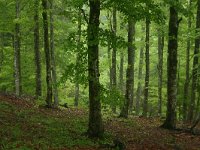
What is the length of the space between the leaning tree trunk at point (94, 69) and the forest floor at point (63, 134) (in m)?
0.61

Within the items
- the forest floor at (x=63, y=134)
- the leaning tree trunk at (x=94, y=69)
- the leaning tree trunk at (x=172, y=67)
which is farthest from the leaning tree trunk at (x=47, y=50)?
the leaning tree trunk at (x=172, y=67)

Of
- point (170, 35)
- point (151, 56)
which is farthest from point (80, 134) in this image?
point (151, 56)

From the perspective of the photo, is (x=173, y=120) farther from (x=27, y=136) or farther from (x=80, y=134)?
(x=27, y=136)

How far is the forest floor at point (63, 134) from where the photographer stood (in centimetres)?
1355

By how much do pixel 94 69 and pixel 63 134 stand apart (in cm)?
332

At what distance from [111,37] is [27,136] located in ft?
17.7

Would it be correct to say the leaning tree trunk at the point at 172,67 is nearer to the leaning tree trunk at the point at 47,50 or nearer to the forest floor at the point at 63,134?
the forest floor at the point at 63,134

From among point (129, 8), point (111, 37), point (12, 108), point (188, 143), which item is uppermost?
point (129, 8)

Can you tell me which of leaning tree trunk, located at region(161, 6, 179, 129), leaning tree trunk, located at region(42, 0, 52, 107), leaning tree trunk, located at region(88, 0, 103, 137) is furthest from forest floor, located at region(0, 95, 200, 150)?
leaning tree trunk, located at region(42, 0, 52, 107)

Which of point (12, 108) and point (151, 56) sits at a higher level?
point (151, 56)

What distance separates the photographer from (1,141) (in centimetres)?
1288

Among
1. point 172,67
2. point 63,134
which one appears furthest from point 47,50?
point 63,134

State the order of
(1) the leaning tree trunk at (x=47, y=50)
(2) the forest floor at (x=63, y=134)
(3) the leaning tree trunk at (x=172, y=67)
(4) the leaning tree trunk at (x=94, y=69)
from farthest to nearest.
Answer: (1) the leaning tree trunk at (x=47, y=50)
(3) the leaning tree trunk at (x=172, y=67)
(4) the leaning tree trunk at (x=94, y=69)
(2) the forest floor at (x=63, y=134)

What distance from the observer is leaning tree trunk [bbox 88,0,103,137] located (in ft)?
47.4
